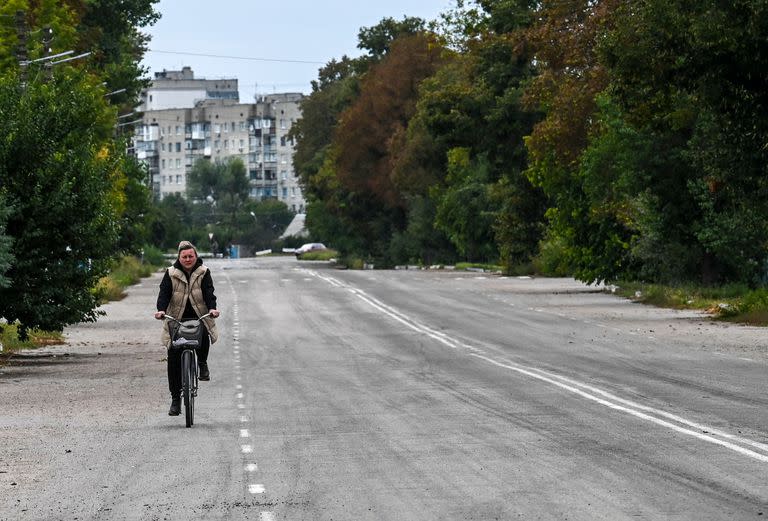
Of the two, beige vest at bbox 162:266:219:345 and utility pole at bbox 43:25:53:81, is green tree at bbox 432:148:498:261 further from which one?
beige vest at bbox 162:266:219:345

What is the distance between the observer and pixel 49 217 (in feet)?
97.4

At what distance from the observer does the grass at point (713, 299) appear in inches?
1468

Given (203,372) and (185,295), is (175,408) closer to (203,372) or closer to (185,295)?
(203,372)

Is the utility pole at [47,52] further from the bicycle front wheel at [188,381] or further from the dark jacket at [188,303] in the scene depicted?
the bicycle front wheel at [188,381]

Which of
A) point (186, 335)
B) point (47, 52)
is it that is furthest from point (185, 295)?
point (47, 52)

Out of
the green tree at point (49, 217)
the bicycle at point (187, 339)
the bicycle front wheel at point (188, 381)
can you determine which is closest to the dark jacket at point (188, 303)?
the bicycle at point (187, 339)

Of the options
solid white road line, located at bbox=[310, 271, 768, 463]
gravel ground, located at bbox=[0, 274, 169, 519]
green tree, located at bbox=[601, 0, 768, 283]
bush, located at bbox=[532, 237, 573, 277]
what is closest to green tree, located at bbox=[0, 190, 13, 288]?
gravel ground, located at bbox=[0, 274, 169, 519]

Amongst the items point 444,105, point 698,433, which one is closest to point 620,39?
point 698,433

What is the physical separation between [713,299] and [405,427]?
2799cm

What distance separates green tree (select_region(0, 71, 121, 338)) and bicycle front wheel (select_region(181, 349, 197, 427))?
470 inches

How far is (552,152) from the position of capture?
5416 centimetres

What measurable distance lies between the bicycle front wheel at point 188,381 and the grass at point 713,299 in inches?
800

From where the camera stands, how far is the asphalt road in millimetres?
11664

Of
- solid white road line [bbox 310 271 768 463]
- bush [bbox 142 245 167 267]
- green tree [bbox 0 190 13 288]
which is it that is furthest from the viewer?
bush [bbox 142 245 167 267]
